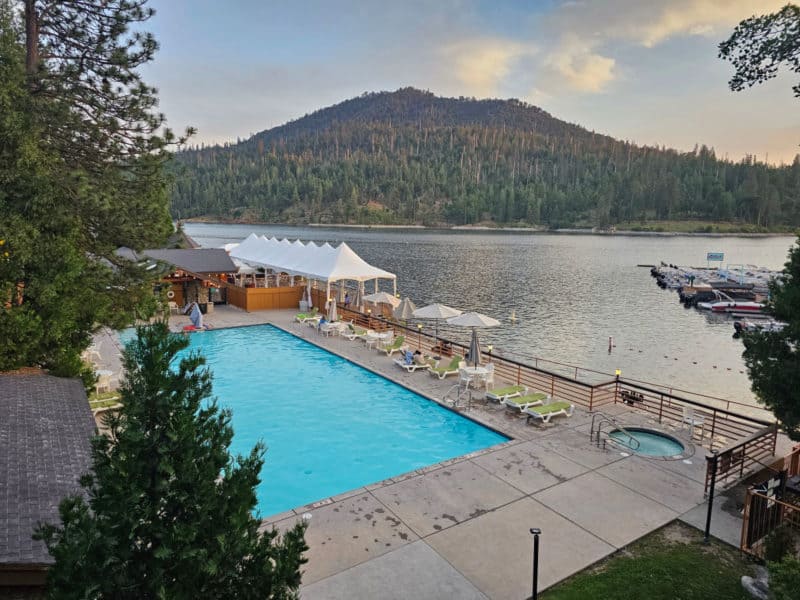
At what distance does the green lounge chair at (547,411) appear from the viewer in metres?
12.5

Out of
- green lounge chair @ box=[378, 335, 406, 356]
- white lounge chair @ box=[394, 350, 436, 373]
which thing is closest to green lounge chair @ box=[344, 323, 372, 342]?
green lounge chair @ box=[378, 335, 406, 356]

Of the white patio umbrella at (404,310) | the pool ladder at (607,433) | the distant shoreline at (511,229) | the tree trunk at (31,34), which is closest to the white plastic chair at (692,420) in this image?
the pool ladder at (607,433)

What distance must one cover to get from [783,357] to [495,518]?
531 centimetres

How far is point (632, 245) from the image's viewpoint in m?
107

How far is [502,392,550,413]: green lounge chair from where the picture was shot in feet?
43.3

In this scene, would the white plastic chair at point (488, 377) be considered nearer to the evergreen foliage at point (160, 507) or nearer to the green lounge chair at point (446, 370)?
the green lounge chair at point (446, 370)

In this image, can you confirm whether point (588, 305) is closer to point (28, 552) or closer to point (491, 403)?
point (491, 403)

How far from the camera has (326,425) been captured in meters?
13.4

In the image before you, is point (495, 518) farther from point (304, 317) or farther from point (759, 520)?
point (304, 317)

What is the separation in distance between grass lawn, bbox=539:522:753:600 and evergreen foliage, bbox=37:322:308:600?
4918 mm

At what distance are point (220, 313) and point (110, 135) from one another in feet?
52.9

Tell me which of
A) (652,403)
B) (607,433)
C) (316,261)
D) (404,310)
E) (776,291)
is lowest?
(652,403)

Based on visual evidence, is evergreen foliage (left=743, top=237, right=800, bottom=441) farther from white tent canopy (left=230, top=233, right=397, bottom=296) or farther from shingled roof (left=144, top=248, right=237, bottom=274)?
shingled roof (left=144, top=248, right=237, bottom=274)

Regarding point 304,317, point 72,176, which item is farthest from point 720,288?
point 72,176
